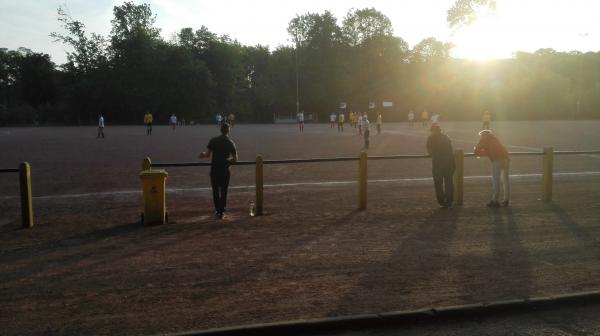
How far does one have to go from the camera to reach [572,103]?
281ft

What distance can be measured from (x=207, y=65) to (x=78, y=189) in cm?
7752

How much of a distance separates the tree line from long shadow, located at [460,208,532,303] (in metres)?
78.0

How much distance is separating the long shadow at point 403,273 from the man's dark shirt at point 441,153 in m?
2.19

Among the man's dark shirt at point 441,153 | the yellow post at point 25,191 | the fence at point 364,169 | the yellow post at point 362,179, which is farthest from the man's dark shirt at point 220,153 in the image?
the man's dark shirt at point 441,153

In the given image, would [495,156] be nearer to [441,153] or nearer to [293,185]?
[441,153]

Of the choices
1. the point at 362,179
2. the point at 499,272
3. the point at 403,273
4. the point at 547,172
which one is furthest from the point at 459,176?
the point at 403,273

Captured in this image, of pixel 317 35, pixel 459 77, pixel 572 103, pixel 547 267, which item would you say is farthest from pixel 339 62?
pixel 547 267

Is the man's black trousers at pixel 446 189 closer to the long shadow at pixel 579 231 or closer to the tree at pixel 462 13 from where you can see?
the long shadow at pixel 579 231

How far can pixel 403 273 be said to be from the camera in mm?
6582

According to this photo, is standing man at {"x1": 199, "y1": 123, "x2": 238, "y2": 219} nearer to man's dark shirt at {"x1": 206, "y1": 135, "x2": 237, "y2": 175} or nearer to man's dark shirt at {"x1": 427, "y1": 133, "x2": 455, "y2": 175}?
man's dark shirt at {"x1": 206, "y1": 135, "x2": 237, "y2": 175}

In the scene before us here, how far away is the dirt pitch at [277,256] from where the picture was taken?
213 inches

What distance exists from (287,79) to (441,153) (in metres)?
81.3

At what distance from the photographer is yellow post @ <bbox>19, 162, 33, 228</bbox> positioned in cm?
943

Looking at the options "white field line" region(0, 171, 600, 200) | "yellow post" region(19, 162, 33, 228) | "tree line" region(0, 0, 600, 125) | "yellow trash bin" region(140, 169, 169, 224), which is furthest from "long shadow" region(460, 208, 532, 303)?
"tree line" region(0, 0, 600, 125)
